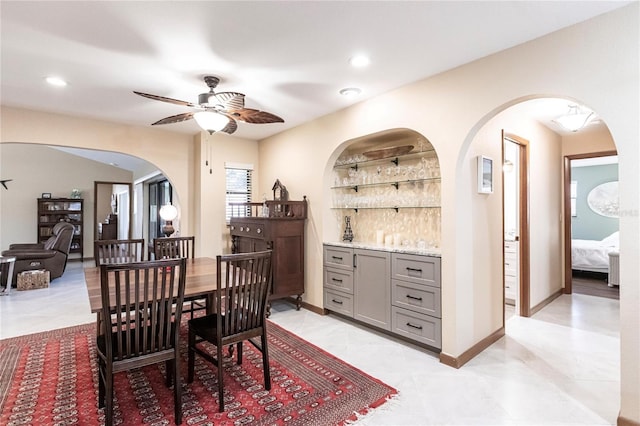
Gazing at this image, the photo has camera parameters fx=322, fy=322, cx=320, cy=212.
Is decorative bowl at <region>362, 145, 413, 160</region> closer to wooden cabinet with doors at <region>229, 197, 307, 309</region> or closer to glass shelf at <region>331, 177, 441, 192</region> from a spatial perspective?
glass shelf at <region>331, 177, 441, 192</region>

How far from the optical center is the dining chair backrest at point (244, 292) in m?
2.20

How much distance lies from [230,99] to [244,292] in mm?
1511

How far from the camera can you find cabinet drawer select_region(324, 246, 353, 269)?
12.3ft

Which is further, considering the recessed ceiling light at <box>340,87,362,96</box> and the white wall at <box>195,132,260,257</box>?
the white wall at <box>195,132,260,257</box>

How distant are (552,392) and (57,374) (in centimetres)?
379

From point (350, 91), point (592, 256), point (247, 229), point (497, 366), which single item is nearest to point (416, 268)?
point (497, 366)

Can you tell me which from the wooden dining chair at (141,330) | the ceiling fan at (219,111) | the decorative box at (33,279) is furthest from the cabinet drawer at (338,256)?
the decorative box at (33,279)

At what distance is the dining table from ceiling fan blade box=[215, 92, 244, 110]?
1.44 metres

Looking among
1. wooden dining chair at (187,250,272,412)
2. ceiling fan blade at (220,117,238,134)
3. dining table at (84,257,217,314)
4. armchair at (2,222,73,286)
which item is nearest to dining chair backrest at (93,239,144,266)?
dining table at (84,257,217,314)

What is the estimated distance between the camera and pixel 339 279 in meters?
3.88

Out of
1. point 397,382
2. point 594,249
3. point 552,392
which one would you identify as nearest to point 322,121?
point 397,382

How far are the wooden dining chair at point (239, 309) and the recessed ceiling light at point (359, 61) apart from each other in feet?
5.55

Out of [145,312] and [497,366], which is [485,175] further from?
[145,312]

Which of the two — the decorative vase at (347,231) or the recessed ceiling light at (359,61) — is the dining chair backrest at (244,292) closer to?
the recessed ceiling light at (359,61)
